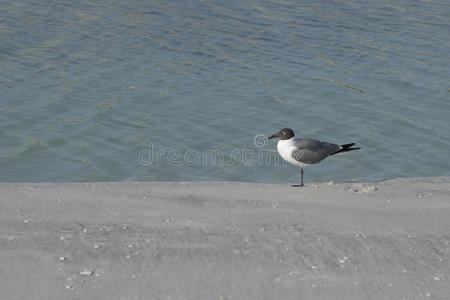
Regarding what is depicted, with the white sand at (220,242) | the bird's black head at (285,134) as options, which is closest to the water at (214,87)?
the bird's black head at (285,134)

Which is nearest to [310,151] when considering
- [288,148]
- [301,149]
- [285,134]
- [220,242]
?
[301,149]

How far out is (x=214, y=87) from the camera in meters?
14.5

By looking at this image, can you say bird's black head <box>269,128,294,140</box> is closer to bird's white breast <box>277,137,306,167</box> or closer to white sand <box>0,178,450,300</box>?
bird's white breast <box>277,137,306,167</box>

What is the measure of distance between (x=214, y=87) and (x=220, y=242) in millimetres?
7027

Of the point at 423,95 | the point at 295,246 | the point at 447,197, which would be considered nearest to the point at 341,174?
the point at 447,197

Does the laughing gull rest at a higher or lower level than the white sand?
lower

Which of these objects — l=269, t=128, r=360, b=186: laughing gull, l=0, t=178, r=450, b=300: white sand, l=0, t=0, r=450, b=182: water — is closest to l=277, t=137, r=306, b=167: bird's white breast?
l=269, t=128, r=360, b=186: laughing gull

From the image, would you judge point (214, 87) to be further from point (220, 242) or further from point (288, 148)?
point (220, 242)

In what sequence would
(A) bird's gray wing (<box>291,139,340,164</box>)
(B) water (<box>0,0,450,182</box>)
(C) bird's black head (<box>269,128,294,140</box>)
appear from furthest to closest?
(B) water (<box>0,0,450,182</box>)
(C) bird's black head (<box>269,128,294,140</box>)
(A) bird's gray wing (<box>291,139,340,164</box>)

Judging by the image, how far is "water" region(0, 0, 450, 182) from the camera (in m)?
11.9

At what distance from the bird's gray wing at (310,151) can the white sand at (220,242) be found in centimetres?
76

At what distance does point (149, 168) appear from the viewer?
38.1 ft

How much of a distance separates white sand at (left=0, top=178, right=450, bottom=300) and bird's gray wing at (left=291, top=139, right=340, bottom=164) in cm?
76

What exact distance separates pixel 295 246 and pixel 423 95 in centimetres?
755
